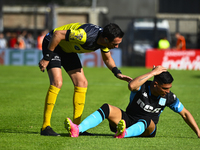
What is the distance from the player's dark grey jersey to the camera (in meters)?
4.80

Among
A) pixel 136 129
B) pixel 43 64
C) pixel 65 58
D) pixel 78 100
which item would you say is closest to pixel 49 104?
pixel 78 100

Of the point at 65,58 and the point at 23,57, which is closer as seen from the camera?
the point at 65,58

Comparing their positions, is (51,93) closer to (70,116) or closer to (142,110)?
(142,110)

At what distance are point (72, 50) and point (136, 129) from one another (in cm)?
148

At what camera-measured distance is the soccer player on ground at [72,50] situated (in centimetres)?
483

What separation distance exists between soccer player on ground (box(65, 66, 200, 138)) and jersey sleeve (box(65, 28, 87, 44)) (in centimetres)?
90

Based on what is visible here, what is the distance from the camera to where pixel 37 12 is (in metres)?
29.2

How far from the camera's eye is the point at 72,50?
5230 mm

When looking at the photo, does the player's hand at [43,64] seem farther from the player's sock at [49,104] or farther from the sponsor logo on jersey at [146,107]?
the sponsor logo on jersey at [146,107]

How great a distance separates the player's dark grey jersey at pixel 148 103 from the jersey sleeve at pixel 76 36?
3.36 ft

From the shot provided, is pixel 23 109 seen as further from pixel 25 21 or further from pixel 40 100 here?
pixel 25 21

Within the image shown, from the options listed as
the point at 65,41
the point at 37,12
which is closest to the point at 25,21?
the point at 37,12

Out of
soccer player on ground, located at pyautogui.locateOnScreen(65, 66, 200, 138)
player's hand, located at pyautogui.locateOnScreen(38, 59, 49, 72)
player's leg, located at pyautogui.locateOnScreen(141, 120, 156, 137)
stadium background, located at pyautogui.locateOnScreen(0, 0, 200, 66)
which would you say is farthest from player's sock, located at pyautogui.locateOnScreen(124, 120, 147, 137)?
stadium background, located at pyautogui.locateOnScreen(0, 0, 200, 66)

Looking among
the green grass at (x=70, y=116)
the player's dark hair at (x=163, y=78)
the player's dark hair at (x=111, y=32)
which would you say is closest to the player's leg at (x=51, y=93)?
the green grass at (x=70, y=116)
